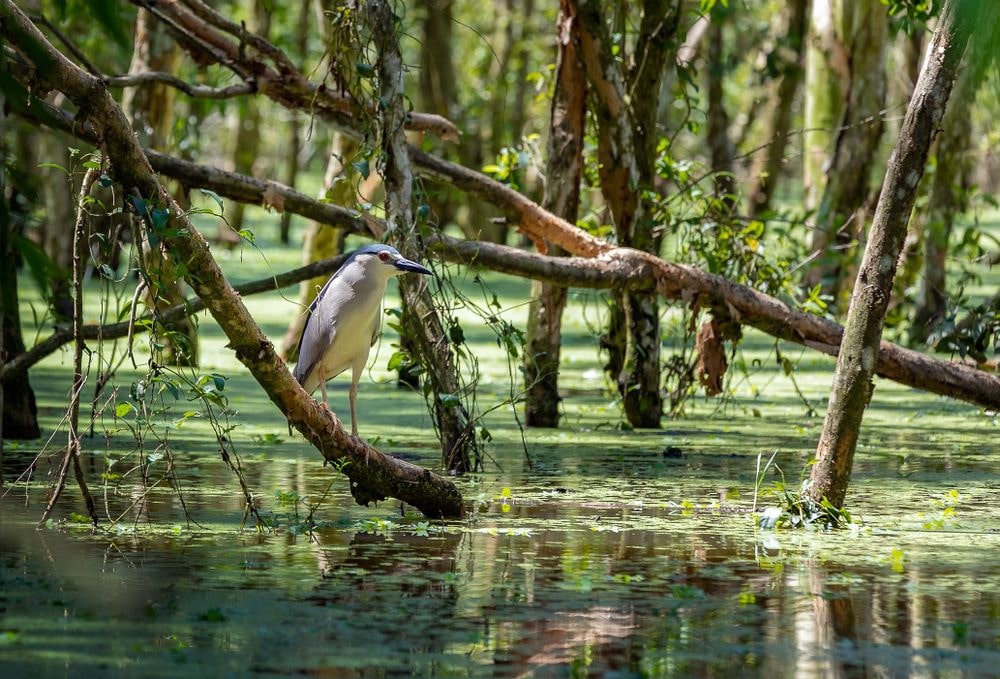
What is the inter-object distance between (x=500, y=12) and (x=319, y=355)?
1832 centimetres

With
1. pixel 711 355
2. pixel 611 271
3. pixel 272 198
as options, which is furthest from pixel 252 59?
pixel 711 355

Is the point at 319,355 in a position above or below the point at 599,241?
below

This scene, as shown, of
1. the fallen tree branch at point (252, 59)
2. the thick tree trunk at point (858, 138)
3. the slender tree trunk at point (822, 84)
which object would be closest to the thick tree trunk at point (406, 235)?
the fallen tree branch at point (252, 59)

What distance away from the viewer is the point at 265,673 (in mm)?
3922

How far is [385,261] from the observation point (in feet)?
22.2

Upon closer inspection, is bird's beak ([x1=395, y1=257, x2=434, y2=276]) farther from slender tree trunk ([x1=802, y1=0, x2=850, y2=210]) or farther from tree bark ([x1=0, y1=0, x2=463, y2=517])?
slender tree trunk ([x1=802, y1=0, x2=850, y2=210])

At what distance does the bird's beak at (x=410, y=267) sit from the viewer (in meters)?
6.63

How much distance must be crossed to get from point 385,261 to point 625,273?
5.68ft

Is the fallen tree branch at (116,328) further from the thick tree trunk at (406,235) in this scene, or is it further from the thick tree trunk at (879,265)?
the thick tree trunk at (879,265)

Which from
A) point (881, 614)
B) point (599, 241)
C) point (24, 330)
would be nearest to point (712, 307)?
point (599, 241)

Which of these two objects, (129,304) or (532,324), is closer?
(129,304)

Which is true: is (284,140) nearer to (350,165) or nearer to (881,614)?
(350,165)

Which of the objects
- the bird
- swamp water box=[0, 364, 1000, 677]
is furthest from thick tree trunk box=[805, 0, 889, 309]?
the bird

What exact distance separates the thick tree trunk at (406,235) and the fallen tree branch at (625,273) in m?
0.28
